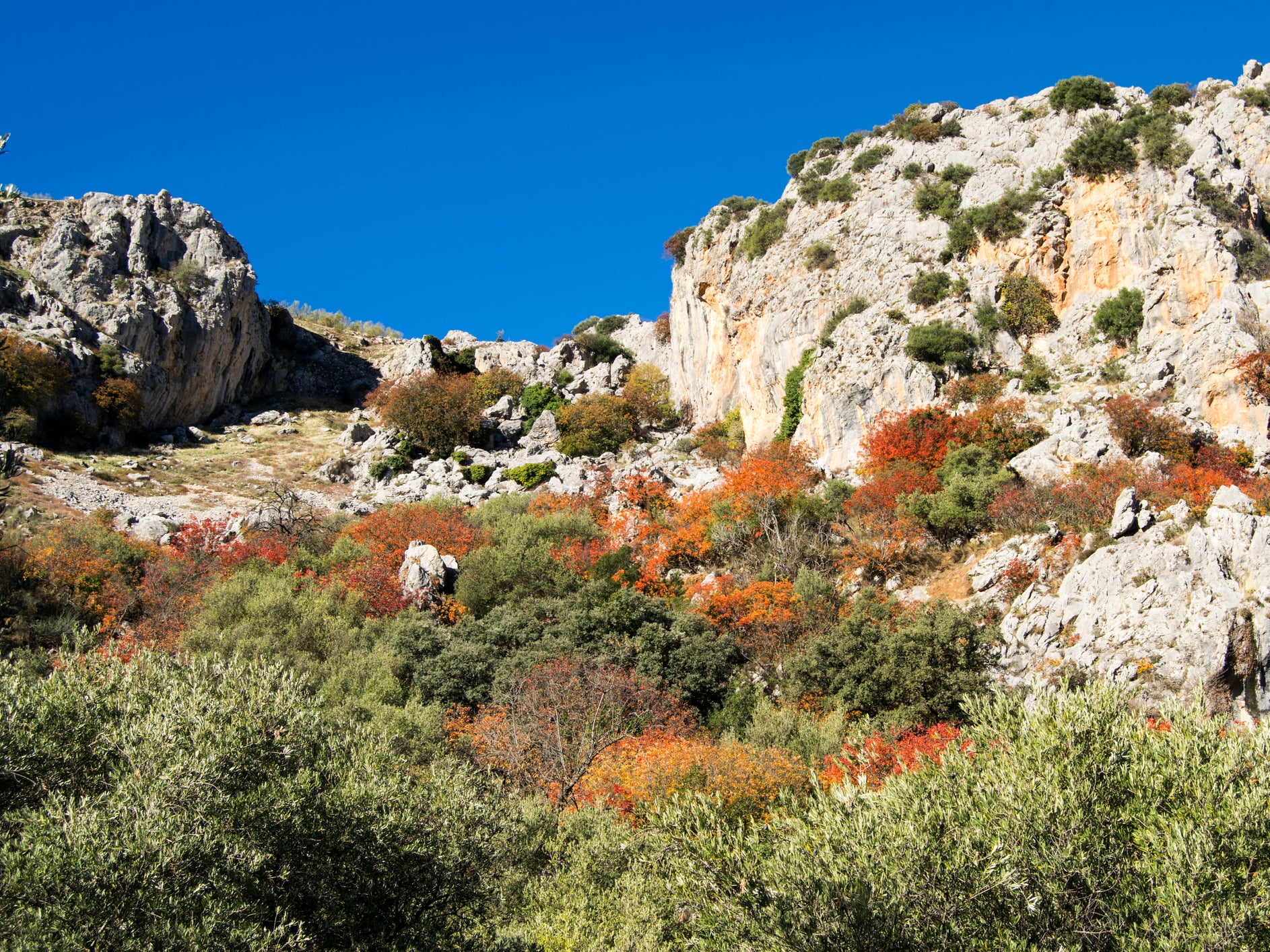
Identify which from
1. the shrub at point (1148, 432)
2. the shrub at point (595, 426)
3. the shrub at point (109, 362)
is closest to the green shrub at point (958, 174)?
the shrub at point (1148, 432)

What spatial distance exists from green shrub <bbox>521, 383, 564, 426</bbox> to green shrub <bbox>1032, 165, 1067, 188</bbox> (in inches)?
1187

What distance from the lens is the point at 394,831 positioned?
9.87 meters

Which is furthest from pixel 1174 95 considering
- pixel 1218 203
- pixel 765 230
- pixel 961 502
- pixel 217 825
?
pixel 217 825

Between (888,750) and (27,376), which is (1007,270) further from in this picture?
(27,376)

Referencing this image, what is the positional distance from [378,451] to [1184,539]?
1597 inches

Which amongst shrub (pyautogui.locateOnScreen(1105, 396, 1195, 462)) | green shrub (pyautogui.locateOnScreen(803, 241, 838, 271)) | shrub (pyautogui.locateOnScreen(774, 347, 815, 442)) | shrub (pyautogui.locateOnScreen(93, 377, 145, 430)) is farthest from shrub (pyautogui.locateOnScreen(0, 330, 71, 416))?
shrub (pyautogui.locateOnScreen(1105, 396, 1195, 462))

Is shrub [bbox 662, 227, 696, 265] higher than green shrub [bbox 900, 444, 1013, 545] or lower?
higher

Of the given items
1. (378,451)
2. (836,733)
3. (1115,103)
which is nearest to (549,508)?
(378,451)

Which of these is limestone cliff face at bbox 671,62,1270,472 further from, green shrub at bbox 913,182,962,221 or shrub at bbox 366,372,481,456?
shrub at bbox 366,372,481,456

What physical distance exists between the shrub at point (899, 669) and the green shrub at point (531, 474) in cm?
2382

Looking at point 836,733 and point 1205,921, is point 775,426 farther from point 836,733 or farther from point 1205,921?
point 1205,921

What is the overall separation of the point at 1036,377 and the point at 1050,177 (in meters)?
11.6

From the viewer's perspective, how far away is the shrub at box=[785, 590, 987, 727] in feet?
61.9

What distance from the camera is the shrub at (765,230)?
1802 inches
